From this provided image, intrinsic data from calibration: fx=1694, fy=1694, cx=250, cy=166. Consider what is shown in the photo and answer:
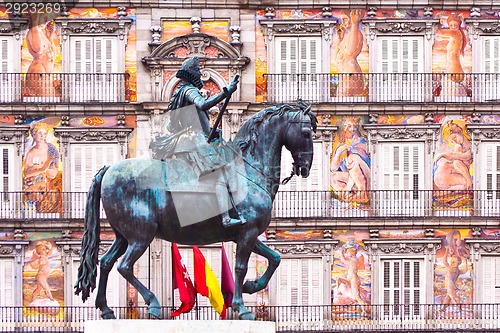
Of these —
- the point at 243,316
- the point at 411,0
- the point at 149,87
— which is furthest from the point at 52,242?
the point at 243,316

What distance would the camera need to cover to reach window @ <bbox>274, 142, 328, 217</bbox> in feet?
145

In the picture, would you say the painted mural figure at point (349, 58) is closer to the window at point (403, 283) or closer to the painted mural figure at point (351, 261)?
the painted mural figure at point (351, 261)

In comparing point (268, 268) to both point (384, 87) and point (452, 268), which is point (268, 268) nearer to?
point (452, 268)

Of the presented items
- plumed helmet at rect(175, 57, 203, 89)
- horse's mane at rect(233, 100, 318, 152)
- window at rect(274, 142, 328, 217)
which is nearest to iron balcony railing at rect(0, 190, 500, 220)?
window at rect(274, 142, 328, 217)

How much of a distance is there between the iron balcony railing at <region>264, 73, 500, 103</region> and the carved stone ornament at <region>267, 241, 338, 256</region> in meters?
3.75

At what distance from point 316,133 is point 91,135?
5.89 m

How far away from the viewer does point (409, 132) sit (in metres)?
44.5

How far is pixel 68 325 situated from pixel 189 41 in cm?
801

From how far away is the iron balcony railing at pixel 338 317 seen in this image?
4378 centimetres

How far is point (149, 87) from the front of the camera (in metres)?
44.5

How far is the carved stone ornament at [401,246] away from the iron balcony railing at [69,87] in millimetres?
7556

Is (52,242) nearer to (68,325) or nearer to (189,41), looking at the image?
(68,325)

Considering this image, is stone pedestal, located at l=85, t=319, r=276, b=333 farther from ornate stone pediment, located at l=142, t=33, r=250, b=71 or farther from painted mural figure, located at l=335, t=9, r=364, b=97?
painted mural figure, located at l=335, t=9, r=364, b=97

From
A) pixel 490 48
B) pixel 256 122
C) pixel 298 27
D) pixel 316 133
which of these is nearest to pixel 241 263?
pixel 256 122
